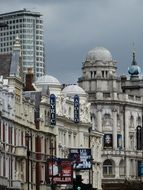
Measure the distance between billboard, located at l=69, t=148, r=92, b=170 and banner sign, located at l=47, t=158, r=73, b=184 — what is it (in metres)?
13.8

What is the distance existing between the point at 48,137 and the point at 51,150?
1.71 metres

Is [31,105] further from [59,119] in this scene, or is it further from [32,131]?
[59,119]

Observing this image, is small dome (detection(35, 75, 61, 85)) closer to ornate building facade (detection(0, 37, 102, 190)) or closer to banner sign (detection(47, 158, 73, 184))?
ornate building facade (detection(0, 37, 102, 190))

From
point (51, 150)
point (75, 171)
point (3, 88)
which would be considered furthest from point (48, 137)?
point (3, 88)

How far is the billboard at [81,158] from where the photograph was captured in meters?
172

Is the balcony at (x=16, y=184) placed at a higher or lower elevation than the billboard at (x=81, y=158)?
lower

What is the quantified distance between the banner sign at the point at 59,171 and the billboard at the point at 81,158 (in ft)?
45.2

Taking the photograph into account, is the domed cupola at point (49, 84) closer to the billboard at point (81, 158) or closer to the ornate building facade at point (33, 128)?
the ornate building facade at point (33, 128)

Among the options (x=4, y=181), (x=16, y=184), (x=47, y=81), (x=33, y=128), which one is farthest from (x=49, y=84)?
(x=4, y=181)

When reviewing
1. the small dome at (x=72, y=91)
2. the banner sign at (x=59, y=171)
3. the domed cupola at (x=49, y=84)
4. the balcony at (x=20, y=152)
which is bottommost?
→ the banner sign at (x=59, y=171)

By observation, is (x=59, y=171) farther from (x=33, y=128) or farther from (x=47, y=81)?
(x=47, y=81)

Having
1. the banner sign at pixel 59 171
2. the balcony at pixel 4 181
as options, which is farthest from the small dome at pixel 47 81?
the balcony at pixel 4 181

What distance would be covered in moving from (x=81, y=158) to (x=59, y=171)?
54.6 ft

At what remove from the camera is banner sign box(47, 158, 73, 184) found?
155 m
